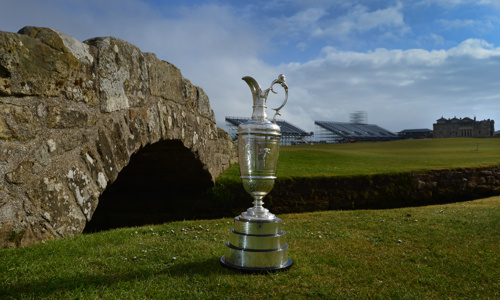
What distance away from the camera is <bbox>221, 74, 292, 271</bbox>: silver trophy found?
10.9 feet

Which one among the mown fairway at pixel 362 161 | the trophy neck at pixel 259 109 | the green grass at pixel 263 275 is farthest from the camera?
the mown fairway at pixel 362 161

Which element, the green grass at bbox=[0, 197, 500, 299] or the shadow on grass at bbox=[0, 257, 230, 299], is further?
the green grass at bbox=[0, 197, 500, 299]

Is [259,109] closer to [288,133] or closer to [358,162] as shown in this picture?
[358,162]

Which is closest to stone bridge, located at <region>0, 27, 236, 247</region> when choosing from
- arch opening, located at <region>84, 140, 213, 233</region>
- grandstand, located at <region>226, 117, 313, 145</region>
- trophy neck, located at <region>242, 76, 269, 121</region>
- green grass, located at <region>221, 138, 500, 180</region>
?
arch opening, located at <region>84, 140, 213, 233</region>

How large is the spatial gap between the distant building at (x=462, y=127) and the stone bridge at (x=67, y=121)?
3092 inches

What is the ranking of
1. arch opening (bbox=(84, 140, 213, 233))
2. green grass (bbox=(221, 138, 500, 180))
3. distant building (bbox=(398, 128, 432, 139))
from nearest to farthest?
arch opening (bbox=(84, 140, 213, 233)) → green grass (bbox=(221, 138, 500, 180)) → distant building (bbox=(398, 128, 432, 139))

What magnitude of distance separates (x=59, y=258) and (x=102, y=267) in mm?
343

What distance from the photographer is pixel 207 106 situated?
715 cm

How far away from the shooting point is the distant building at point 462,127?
7038 centimetres

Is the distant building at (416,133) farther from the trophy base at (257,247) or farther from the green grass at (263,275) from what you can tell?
the trophy base at (257,247)

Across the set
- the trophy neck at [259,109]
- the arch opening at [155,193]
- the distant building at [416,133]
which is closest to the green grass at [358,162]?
the arch opening at [155,193]

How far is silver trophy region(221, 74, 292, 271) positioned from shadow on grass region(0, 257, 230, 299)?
21 cm

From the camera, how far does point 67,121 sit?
3500 mm

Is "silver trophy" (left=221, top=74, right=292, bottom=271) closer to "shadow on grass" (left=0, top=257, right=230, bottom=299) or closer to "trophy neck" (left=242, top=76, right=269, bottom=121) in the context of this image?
"trophy neck" (left=242, top=76, right=269, bottom=121)
